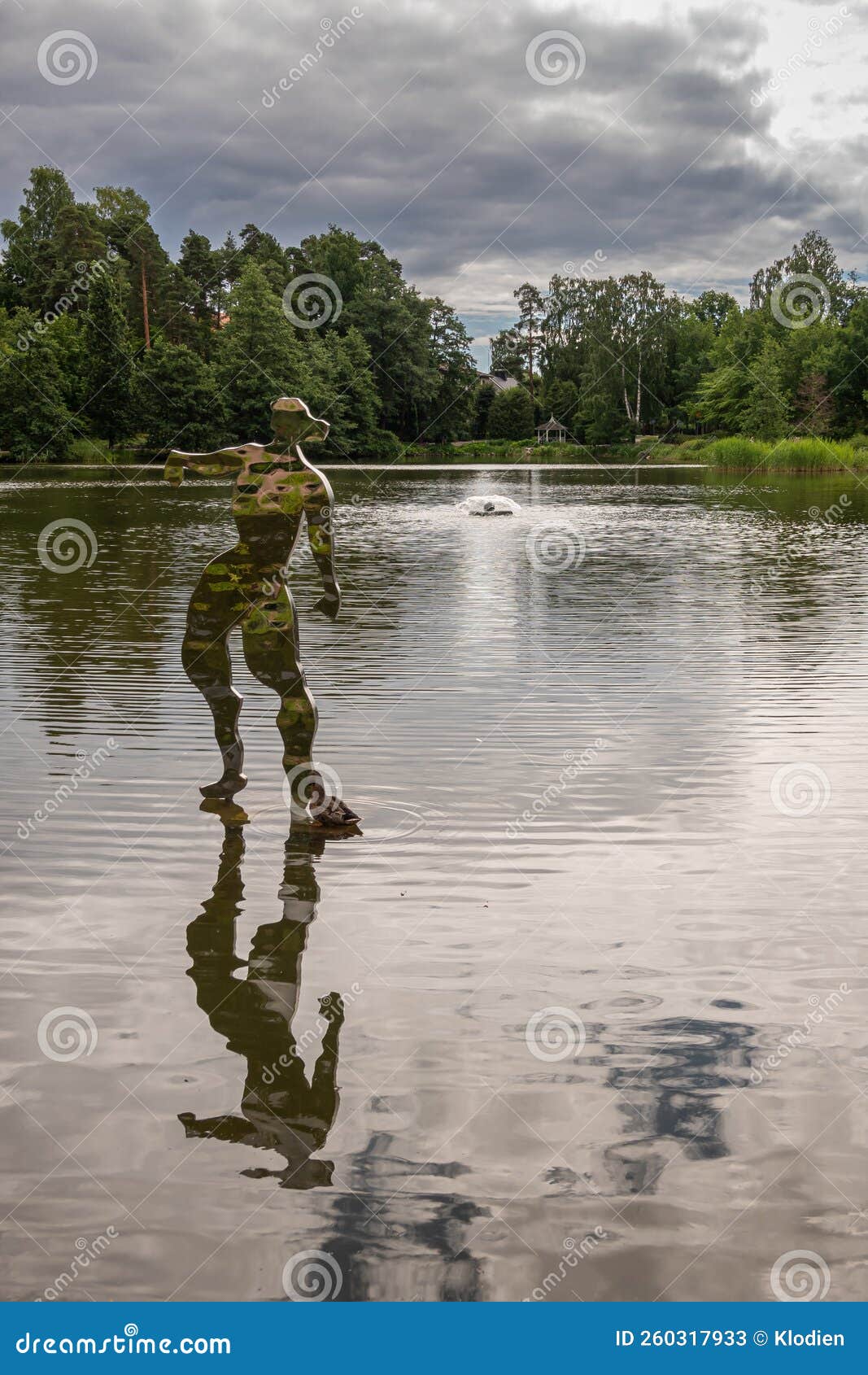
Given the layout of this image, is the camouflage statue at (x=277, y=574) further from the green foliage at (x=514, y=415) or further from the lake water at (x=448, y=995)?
the green foliage at (x=514, y=415)

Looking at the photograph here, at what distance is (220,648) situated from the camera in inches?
288

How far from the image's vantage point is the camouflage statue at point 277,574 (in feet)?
22.3

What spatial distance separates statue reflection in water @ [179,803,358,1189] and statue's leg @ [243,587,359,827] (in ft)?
1.74

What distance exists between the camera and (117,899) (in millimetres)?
6062

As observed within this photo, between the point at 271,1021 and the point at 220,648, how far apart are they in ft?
10.2

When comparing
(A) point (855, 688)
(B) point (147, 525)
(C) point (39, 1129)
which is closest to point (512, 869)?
(C) point (39, 1129)

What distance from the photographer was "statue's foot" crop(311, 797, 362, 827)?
716 cm

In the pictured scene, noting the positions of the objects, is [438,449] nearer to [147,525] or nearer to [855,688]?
[147,525]

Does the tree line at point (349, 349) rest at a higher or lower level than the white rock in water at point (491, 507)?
higher

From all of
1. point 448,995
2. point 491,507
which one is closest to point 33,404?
point 491,507

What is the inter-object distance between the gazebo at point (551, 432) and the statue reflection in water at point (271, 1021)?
105646mm

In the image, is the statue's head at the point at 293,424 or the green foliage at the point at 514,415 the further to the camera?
the green foliage at the point at 514,415

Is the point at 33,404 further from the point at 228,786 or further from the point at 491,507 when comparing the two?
the point at 228,786

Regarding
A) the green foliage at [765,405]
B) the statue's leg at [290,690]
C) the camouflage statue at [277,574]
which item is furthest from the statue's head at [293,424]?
the green foliage at [765,405]
